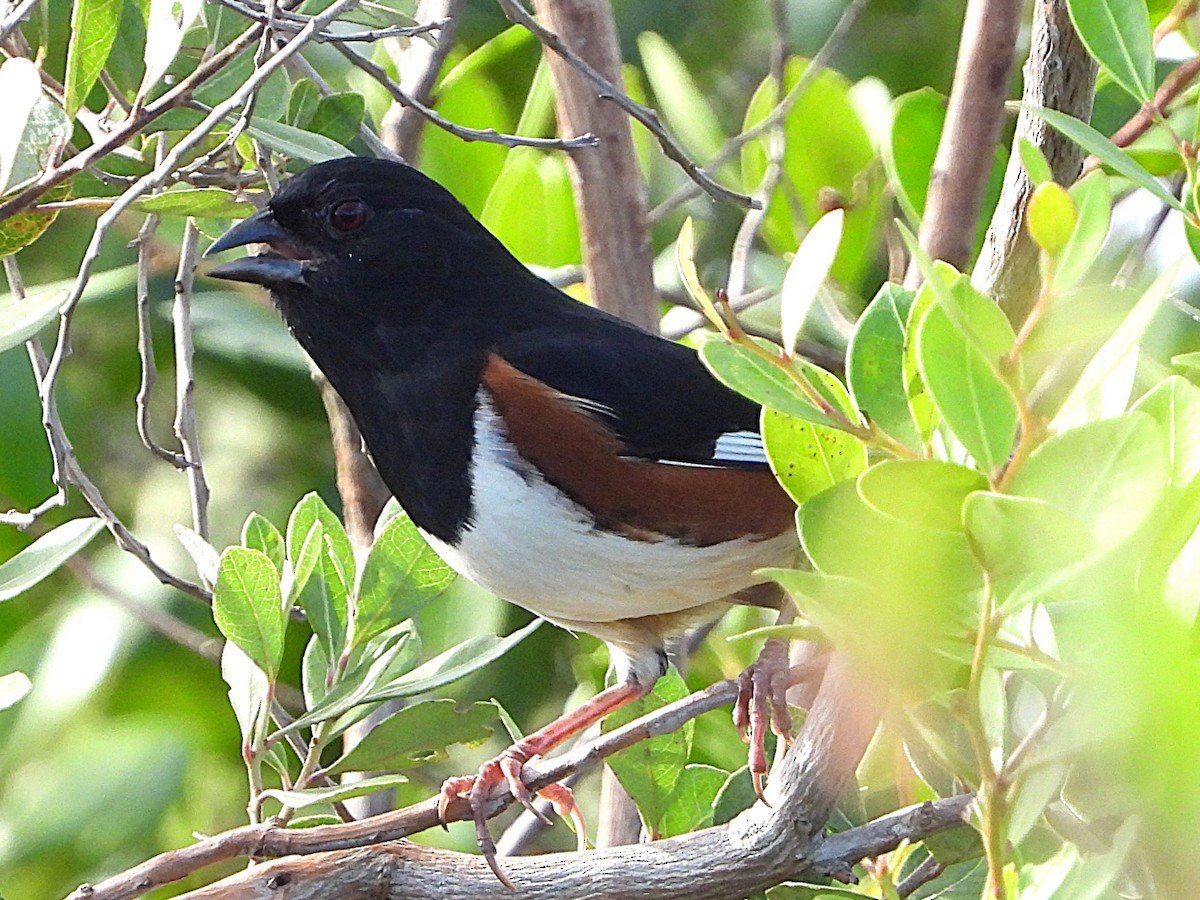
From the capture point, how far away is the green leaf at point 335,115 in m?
1.81

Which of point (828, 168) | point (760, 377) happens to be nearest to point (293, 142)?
point (760, 377)

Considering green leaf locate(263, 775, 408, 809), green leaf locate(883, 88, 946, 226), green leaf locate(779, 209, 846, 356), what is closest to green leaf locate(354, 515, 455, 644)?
green leaf locate(263, 775, 408, 809)

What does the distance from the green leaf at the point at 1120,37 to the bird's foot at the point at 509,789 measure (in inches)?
39.4

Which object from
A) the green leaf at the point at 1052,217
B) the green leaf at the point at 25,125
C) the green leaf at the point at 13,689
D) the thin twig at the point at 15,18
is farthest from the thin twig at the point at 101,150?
the green leaf at the point at 1052,217

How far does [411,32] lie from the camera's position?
1583mm

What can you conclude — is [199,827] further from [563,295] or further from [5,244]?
[5,244]

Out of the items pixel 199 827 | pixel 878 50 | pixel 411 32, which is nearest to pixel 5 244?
pixel 411 32

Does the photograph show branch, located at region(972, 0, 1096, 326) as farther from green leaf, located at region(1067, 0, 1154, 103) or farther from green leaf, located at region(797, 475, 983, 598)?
green leaf, located at region(797, 475, 983, 598)

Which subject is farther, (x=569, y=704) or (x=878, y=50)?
(x=878, y=50)

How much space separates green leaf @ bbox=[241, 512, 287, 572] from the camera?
1727 mm

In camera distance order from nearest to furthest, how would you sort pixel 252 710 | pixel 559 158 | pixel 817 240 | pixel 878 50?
1. pixel 817 240
2. pixel 252 710
3. pixel 559 158
4. pixel 878 50

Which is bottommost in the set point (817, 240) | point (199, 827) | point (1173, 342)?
point (199, 827)

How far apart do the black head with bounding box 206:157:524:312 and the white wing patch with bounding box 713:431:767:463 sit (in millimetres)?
424

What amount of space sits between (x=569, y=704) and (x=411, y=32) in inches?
54.6
